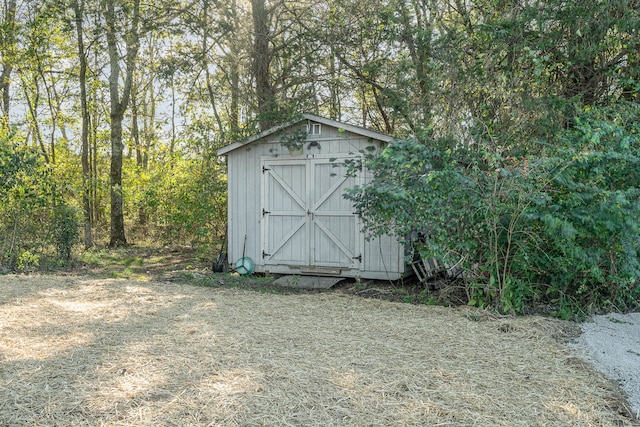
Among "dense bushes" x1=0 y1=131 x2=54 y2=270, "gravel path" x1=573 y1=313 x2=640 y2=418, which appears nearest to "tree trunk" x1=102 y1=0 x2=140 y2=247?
"dense bushes" x1=0 y1=131 x2=54 y2=270

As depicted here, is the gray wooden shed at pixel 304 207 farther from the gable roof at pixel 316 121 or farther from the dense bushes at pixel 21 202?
the dense bushes at pixel 21 202

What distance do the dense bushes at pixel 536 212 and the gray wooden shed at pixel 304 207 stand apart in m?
1.85

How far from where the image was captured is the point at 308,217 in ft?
25.4

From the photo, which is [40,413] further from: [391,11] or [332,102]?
[332,102]

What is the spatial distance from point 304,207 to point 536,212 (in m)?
3.81

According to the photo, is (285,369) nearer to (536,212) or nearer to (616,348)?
(616,348)

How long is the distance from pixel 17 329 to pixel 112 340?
3.22 feet

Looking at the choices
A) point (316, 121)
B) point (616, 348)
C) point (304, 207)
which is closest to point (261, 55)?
point (316, 121)

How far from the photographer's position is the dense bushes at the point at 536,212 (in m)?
4.50

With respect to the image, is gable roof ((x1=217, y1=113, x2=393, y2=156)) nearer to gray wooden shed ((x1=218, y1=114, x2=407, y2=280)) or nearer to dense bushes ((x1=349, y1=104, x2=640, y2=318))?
gray wooden shed ((x1=218, y1=114, x2=407, y2=280))

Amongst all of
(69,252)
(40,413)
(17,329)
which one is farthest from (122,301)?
(69,252)

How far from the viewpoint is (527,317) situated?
4.89 m

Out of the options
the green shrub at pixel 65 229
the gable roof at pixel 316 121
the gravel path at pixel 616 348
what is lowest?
the gravel path at pixel 616 348

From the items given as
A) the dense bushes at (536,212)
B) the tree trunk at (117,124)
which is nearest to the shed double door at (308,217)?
the dense bushes at (536,212)
